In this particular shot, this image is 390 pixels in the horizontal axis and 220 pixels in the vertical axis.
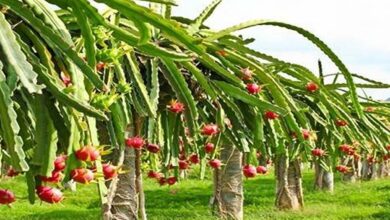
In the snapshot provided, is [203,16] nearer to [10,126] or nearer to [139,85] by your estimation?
[139,85]

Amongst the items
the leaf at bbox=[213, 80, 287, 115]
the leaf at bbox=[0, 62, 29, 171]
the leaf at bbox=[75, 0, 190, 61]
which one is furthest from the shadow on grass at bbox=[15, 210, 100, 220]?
the leaf at bbox=[0, 62, 29, 171]

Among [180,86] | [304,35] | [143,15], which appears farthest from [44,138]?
[304,35]

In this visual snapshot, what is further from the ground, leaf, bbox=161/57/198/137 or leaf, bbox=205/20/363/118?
leaf, bbox=205/20/363/118

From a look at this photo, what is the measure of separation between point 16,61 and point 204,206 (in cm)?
1621

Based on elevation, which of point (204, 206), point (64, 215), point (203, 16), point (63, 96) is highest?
point (203, 16)

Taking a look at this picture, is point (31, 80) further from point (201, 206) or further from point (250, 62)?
point (201, 206)

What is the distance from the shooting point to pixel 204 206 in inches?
710

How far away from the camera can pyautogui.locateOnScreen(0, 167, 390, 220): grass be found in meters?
14.8

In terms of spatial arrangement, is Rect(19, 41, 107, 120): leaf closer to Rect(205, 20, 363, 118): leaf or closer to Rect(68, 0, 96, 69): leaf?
Rect(68, 0, 96, 69): leaf

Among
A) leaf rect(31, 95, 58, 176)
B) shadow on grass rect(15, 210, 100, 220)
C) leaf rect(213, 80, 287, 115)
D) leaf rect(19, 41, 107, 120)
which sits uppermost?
leaf rect(213, 80, 287, 115)

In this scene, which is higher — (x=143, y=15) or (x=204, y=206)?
(x=143, y=15)

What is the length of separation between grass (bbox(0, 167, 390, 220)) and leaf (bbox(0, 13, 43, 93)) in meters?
10.7

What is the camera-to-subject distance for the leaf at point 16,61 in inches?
79.0

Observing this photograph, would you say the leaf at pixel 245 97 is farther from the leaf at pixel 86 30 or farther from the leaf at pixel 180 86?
the leaf at pixel 86 30
